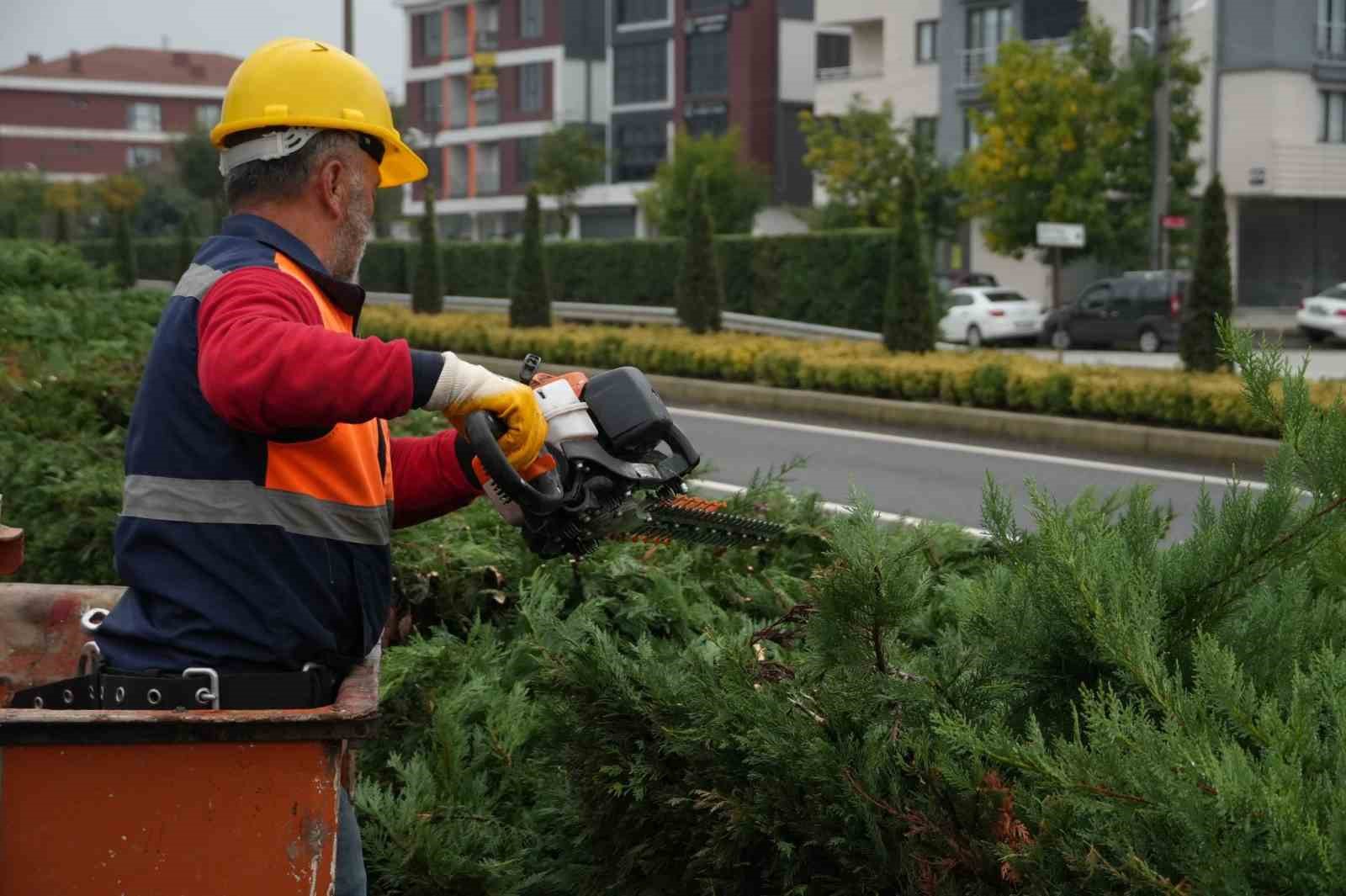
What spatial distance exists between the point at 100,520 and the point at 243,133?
2777mm

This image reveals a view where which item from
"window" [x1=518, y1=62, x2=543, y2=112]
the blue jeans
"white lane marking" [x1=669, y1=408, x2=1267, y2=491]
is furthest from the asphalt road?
"window" [x1=518, y1=62, x2=543, y2=112]

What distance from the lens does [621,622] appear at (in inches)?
174

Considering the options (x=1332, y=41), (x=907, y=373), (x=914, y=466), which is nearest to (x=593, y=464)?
(x=914, y=466)

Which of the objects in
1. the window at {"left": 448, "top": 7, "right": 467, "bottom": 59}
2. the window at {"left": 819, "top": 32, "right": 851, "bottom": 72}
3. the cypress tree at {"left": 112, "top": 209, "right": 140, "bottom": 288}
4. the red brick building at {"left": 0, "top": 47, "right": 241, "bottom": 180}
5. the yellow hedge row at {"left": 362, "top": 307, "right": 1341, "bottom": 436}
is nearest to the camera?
the yellow hedge row at {"left": 362, "top": 307, "right": 1341, "bottom": 436}

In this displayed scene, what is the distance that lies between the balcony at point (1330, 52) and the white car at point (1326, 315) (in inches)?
425

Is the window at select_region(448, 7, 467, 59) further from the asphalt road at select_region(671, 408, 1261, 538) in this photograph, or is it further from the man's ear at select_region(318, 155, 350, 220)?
the man's ear at select_region(318, 155, 350, 220)

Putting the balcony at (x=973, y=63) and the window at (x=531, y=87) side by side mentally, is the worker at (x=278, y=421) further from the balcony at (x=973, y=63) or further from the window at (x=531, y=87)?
the window at (x=531, y=87)

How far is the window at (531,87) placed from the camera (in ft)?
249

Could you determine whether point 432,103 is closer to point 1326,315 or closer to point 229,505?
point 1326,315

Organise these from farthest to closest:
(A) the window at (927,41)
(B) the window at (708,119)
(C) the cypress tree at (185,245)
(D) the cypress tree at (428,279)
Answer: (B) the window at (708,119) < (A) the window at (927,41) < (C) the cypress tree at (185,245) < (D) the cypress tree at (428,279)

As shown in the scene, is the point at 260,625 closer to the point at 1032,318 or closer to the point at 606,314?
the point at 606,314

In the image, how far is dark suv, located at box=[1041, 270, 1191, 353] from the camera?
32.0 m

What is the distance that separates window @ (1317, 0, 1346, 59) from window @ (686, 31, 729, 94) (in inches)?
1085

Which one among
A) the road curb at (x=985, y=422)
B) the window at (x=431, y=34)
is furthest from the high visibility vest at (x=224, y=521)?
the window at (x=431, y=34)
